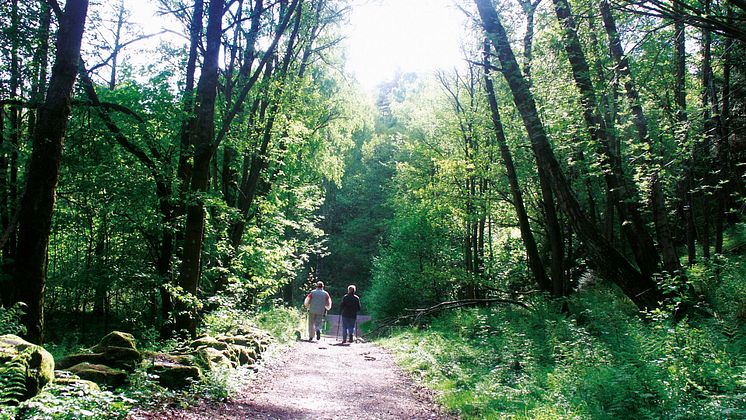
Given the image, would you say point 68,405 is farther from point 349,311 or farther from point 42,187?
point 349,311

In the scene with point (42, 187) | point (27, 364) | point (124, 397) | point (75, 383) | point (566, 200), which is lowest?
point (124, 397)

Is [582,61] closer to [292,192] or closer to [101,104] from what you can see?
[101,104]

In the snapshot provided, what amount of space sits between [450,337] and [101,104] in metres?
10.3

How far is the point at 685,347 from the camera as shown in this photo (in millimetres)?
6039

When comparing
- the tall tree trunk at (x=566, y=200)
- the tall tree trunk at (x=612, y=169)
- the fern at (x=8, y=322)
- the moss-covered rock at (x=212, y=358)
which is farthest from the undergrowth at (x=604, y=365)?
the fern at (x=8, y=322)

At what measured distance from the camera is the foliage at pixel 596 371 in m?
5.17

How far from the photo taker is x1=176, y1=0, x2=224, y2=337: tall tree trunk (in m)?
9.63

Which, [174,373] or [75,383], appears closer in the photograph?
[75,383]

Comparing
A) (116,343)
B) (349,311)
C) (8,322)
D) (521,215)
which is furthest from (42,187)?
(521,215)

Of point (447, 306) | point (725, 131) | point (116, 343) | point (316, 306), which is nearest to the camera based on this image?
point (116, 343)

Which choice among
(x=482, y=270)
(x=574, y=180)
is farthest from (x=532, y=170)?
(x=482, y=270)

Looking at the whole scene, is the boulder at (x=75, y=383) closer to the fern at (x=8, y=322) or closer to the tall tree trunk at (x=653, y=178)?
the fern at (x=8, y=322)

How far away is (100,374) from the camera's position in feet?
17.4

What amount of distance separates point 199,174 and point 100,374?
5.15 meters
